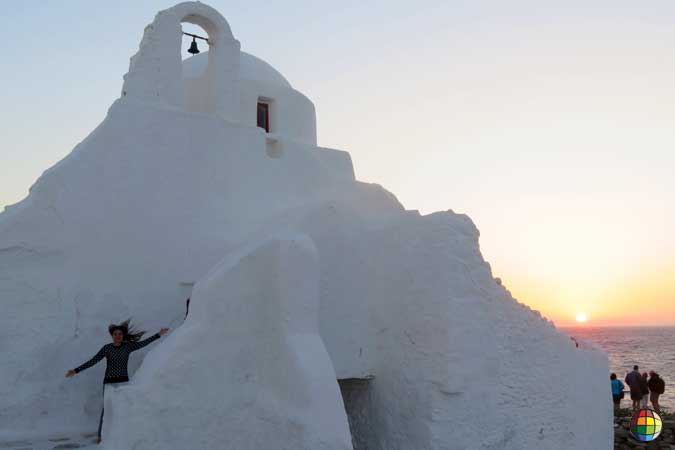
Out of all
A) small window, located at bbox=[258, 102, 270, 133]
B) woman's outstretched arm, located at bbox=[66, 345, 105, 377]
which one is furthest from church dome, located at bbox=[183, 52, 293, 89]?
woman's outstretched arm, located at bbox=[66, 345, 105, 377]

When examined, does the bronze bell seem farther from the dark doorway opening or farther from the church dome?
the dark doorway opening

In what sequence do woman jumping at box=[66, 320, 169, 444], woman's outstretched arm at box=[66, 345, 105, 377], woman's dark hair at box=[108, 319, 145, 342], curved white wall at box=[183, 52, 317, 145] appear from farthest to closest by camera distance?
curved white wall at box=[183, 52, 317, 145], woman's dark hair at box=[108, 319, 145, 342], woman jumping at box=[66, 320, 169, 444], woman's outstretched arm at box=[66, 345, 105, 377]

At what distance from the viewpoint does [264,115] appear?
404 inches

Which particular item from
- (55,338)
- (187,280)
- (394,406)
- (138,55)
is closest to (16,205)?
(55,338)

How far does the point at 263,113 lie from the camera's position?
1025cm

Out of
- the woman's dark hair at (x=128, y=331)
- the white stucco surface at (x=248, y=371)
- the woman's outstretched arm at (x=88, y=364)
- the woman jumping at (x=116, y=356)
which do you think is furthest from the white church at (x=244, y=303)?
the woman's outstretched arm at (x=88, y=364)

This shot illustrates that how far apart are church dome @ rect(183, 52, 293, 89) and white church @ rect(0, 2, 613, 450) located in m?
0.08

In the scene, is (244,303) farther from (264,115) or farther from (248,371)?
(264,115)

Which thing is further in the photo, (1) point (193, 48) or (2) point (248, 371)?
(1) point (193, 48)

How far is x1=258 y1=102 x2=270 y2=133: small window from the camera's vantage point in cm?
1020

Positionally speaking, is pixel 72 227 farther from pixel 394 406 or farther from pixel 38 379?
pixel 394 406
